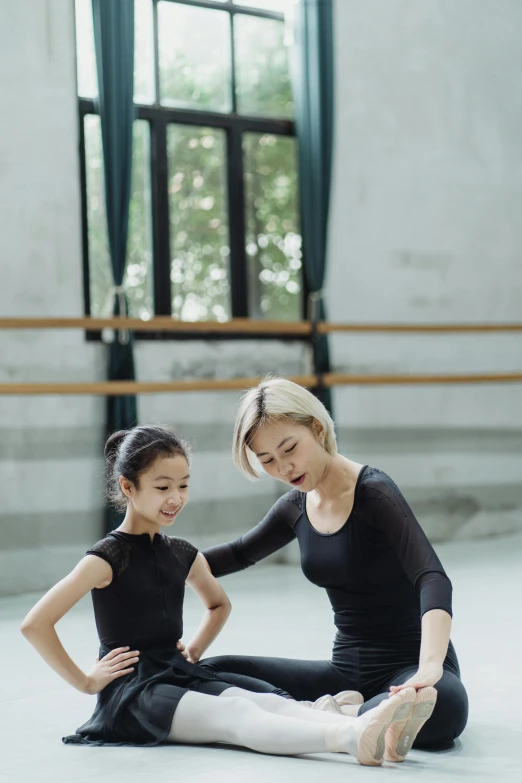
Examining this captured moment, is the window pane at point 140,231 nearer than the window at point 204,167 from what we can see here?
No

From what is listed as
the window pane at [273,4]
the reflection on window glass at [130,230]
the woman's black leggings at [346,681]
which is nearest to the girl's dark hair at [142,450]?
the woman's black leggings at [346,681]

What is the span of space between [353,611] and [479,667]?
825 mm

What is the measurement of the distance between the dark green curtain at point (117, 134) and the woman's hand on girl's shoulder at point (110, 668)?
98.4 inches

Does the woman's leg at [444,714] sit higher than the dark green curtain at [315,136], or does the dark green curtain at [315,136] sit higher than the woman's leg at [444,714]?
the dark green curtain at [315,136]

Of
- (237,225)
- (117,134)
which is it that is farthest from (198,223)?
(117,134)

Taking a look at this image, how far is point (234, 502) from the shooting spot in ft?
16.9

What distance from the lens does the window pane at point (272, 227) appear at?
5328 millimetres

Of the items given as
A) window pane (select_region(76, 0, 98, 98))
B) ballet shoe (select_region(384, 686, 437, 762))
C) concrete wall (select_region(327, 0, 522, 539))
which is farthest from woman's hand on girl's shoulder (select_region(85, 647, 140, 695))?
concrete wall (select_region(327, 0, 522, 539))

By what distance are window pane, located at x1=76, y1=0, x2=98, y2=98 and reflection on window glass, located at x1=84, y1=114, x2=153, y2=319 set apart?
0.42 ft

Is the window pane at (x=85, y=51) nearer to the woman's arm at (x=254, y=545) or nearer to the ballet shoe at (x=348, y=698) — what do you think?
the woman's arm at (x=254, y=545)

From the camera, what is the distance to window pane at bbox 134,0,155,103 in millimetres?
4957

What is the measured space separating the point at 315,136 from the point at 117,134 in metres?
1.08

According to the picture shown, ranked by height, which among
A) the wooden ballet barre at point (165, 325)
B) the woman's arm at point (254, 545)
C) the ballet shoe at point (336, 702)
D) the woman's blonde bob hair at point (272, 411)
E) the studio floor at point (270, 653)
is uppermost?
the wooden ballet barre at point (165, 325)

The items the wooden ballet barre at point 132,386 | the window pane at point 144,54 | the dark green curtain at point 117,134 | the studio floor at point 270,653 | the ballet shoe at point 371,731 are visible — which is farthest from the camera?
the window pane at point 144,54
